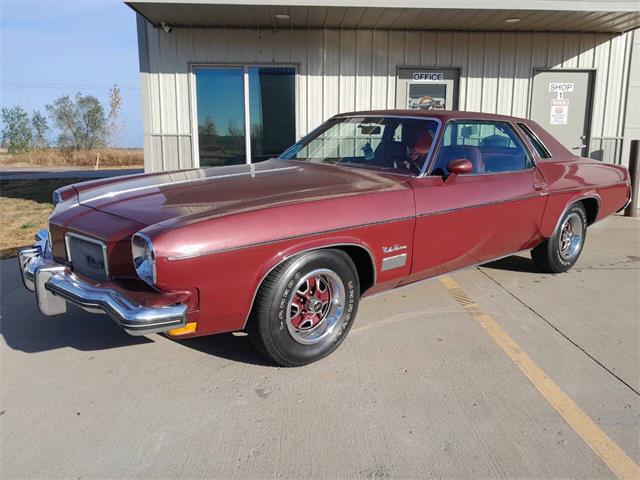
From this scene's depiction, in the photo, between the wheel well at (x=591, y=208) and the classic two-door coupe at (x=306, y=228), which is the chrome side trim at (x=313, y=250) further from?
the wheel well at (x=591, y=208)

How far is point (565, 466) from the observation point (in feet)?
8.27

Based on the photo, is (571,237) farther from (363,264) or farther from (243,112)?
(243,112)

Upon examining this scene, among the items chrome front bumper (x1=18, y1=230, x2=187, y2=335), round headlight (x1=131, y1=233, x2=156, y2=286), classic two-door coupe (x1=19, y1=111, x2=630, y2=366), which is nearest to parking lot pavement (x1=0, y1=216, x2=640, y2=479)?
classic two-door coupe (x1=19, y1=111, x2=630, y2=366)

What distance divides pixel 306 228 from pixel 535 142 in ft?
9.94

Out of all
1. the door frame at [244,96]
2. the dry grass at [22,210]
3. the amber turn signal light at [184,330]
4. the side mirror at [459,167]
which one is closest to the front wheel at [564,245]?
the side mirror at [459,167]

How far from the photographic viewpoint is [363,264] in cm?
373

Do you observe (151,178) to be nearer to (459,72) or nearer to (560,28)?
(459,72)

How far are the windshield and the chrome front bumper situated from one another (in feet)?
7.06

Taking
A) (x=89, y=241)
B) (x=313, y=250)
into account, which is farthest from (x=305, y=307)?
(x=89, y=241)

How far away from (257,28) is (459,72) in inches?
141

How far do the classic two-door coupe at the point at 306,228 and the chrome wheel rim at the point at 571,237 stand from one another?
0.29 meters

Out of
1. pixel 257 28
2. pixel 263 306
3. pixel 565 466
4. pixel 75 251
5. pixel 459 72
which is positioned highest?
pixel 257 28

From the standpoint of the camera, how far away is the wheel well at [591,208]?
5.65 meters

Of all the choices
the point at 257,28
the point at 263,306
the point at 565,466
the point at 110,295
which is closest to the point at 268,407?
the point at 263,306
